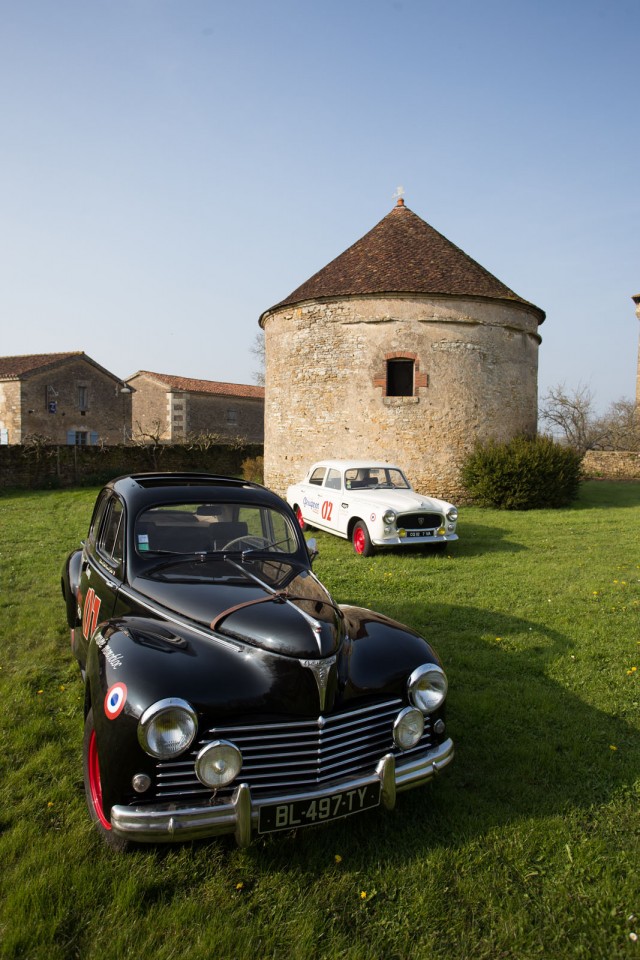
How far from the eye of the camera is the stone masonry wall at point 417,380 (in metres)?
15.8

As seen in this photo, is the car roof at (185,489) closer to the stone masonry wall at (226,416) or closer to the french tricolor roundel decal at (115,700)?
the french tricolor roundel decal at (115,700)

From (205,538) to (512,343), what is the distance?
48.1ft

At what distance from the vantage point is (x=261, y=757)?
103 inches

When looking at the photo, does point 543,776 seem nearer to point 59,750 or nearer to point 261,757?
point 261,757

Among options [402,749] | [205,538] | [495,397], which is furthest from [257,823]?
[495,397]

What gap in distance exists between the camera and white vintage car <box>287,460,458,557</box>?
928cm

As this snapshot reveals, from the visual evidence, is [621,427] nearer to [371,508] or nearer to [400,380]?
[400,380]

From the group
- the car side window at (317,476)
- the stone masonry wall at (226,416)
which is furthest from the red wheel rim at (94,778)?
the stone masonry wall at (226,416)

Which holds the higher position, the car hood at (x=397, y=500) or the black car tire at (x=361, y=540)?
the car hood at (x=397, y=500)

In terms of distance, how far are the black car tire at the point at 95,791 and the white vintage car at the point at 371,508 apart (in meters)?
6.62

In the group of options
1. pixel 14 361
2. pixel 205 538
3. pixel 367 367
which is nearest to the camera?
pixel 205 538

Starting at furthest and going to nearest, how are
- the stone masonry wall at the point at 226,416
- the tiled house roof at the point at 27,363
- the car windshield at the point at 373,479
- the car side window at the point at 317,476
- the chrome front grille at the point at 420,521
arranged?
the stone masonry wall at the point at 226,416
the tiled house roof at the point at 27,363
the car side window at the point at 317,476
the car windshield at the point at 373,479
the chrome front grille at the point at 420,521

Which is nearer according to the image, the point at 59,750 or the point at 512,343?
the point at 59,750

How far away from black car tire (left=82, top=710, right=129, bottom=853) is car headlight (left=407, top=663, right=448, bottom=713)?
1.45 metres
